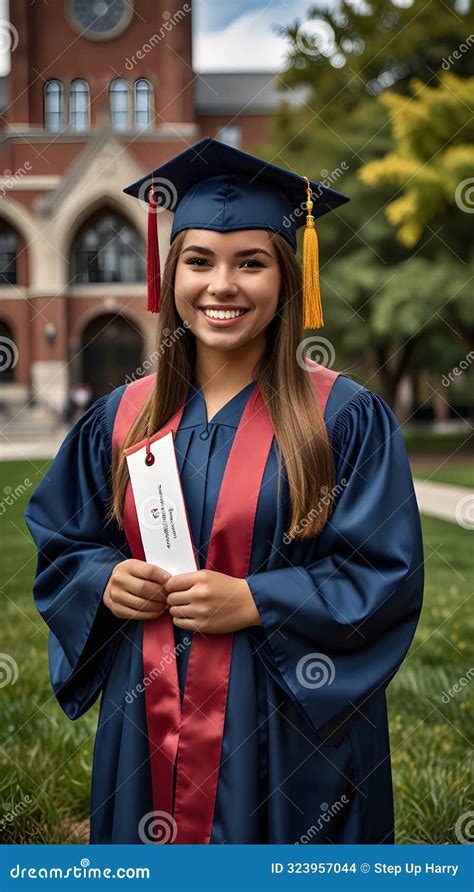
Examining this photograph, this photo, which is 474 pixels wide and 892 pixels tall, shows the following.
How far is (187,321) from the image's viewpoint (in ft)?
6.17

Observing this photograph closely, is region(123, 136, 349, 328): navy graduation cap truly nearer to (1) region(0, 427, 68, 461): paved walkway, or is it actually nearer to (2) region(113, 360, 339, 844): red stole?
(2) region(113, 360, 339, 844): red stole

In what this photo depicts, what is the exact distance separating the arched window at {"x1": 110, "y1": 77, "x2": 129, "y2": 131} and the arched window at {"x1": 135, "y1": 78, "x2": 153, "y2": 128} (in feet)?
0.22

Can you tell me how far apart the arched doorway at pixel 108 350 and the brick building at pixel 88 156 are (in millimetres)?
42

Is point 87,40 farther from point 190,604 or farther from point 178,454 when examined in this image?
point 190,604

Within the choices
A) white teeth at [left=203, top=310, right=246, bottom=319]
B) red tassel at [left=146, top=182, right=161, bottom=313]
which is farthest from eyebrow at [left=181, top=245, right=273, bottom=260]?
red tassel at [left=146, top=182, right=161, bottom=313]

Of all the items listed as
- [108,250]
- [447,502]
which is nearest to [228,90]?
[447,502]

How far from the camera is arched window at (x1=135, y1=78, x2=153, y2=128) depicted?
4.36 meters

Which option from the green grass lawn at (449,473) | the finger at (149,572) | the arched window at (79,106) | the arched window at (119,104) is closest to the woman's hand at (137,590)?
the finger at (149,572)

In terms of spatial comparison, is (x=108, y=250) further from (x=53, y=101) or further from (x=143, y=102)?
(x=53, y=101)

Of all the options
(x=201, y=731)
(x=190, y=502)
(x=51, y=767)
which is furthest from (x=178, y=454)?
(x=51, y=767)

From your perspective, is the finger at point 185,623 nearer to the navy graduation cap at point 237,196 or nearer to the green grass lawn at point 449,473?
the navy graduation cap at point 237,196

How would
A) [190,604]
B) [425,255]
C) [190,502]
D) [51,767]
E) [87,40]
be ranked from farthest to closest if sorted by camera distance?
[425,255] < [87,40] < [51,767] < [190,502] < [190,604]

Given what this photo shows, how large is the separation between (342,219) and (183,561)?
13772 mm

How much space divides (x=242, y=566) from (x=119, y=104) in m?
3.05
